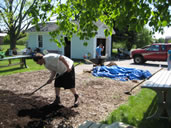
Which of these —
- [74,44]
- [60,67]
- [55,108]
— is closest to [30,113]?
[55,108]

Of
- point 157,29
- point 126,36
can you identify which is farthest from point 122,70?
point 126,36

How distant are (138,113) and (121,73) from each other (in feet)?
17.7

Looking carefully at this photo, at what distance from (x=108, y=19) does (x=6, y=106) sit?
3390 mm

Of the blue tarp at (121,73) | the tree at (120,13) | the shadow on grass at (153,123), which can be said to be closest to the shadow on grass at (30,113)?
the shadow on grass at (153,123)

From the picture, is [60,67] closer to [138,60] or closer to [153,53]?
[153,53]

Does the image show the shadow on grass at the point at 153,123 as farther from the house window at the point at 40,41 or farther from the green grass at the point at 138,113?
the house window at the point at 40,41

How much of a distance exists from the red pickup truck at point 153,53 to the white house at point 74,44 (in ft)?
13.6

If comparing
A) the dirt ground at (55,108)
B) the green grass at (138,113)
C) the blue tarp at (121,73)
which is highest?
the blue tarp at (121,73)

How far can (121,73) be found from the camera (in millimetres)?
9820

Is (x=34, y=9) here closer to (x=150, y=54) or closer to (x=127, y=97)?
(x=127, y=97)

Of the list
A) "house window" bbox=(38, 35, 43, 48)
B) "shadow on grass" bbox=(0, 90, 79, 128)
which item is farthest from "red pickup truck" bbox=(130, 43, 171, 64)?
"shadow on grass" bbox=(0, 90, 79, 128)

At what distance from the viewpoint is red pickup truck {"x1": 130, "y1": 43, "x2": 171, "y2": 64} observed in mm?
15232

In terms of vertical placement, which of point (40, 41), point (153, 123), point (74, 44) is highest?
point (40, 41)

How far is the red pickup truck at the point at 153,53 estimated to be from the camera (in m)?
15.2
